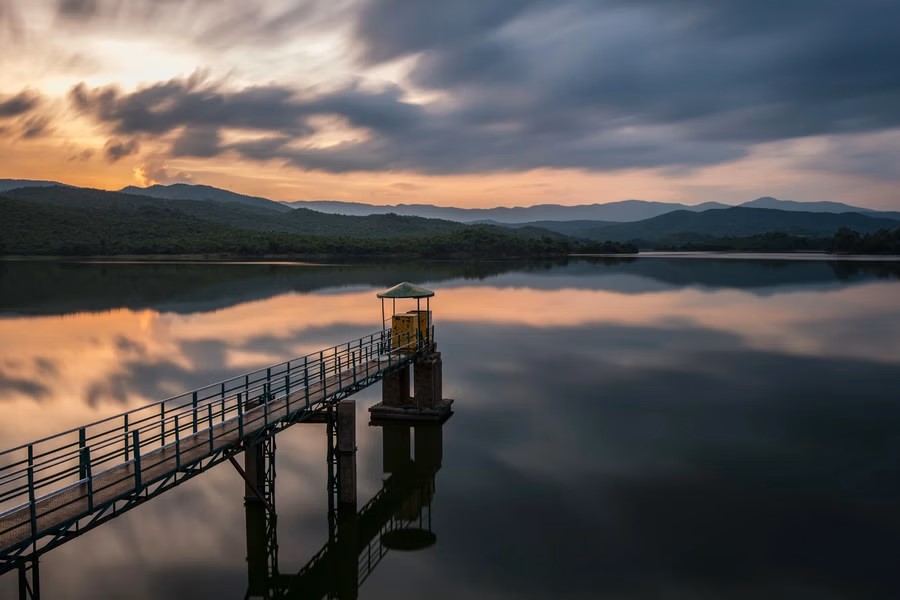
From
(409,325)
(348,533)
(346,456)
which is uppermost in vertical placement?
(409,325)

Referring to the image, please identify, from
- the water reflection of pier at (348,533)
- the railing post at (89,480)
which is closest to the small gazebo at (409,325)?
the water reflection of pier at (348,533)

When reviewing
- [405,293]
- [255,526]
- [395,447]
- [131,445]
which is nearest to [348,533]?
[255,526]

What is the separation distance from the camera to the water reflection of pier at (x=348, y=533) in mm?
12977

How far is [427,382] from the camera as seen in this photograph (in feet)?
76.2

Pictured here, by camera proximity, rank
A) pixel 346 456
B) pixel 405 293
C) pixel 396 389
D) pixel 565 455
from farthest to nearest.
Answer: pixel 396 389 < pixel 405 293 < pixel 565 455 < pixel 346 456

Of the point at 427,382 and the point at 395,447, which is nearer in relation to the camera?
the point at 395,447

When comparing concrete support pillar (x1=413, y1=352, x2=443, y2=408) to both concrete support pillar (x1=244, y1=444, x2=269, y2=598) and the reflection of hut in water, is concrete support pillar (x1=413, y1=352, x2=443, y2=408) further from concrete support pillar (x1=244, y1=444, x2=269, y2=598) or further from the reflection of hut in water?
concrete support pillar (x1=244, y1=444, x2=269, y2=598)

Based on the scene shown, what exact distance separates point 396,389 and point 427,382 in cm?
120

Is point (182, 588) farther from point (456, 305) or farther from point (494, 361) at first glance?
point (456, 305)

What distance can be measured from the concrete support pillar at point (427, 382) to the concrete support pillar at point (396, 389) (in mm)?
433

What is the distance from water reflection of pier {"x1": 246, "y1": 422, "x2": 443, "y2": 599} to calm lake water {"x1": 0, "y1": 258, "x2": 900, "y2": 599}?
0.89 feet

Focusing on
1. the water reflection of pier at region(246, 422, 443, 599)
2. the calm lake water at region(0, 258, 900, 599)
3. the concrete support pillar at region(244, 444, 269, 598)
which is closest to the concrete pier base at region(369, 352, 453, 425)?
the calm lake water at region(0, 258, 900, 599)

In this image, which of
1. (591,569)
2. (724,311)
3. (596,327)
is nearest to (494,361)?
(596,327)

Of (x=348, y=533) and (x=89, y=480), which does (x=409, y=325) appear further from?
(x=89, y=480)
